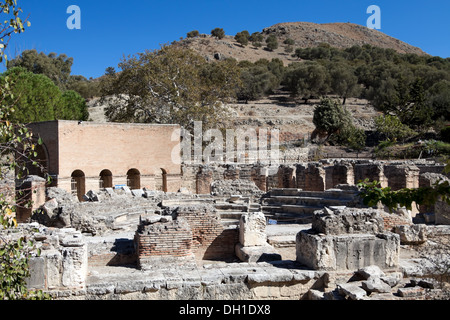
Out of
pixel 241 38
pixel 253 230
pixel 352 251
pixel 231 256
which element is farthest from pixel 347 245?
pixel 241 38

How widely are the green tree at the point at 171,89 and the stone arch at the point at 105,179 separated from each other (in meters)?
7.45

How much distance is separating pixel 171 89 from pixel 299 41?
8195 cm

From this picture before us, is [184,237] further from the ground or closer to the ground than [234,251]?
further from the ground

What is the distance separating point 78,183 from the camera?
76.7 ft

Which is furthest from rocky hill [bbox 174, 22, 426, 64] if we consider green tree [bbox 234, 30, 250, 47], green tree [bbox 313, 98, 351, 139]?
green tree [bbox 313, 98, 351, 139]

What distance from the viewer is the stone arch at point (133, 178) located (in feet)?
82.7

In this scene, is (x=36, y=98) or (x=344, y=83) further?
(x=344, y=83)

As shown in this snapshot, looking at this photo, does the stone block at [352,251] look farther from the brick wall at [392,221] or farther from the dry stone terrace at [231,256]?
the brick wall at [392,221]

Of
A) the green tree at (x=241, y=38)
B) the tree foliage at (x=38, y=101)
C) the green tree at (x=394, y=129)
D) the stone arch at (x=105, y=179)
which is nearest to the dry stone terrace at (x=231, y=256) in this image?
the stone arch at (x=105, y=179)

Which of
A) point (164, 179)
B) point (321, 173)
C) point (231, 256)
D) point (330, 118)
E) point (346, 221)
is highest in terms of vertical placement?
point (330, 118)

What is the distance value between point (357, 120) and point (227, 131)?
2187 centimetres

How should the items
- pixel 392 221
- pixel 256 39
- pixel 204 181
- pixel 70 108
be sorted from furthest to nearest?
1. pixel 256 39
2. pixel 70 108
3. pixel 204 181
4. pixel 392 221

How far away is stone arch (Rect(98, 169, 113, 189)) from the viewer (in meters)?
24.2

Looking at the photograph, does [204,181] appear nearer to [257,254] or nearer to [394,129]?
[257,254]
